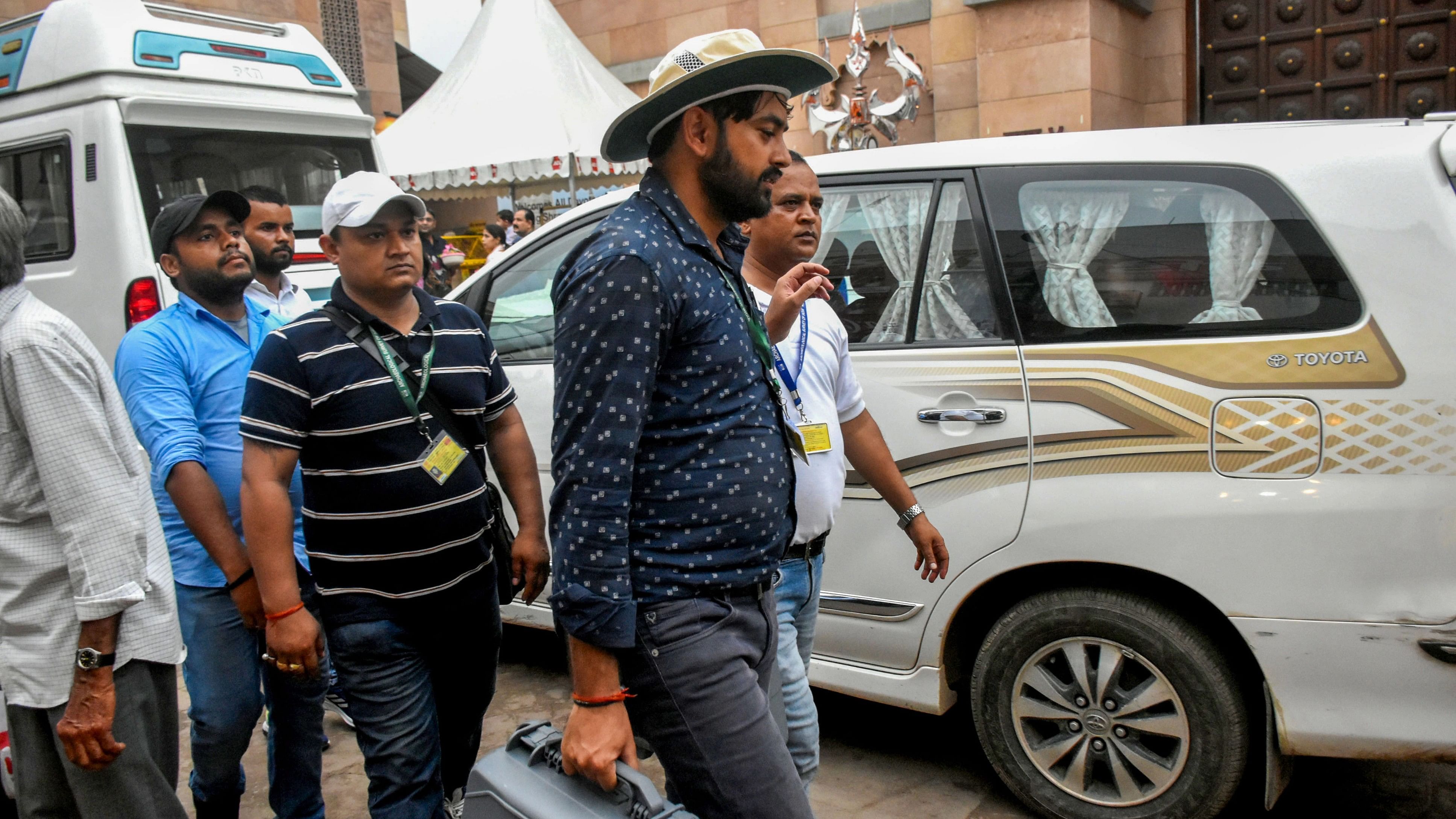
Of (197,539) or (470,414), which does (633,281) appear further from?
(197,539)

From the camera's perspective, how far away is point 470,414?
2.55m

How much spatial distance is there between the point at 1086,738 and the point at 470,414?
1.87m

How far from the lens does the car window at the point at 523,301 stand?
12.9 ft

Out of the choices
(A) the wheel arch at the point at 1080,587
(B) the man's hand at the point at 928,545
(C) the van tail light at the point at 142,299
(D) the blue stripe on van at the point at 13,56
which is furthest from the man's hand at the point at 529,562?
(D) the blue stripe on van at the point at 13,56

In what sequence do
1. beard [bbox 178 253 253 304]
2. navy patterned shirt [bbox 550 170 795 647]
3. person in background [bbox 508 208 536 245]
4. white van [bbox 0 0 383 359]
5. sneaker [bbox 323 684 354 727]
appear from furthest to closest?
1. person in background [bbox 508 208 536 245]
2. white van [bbox 0 0 383 359]
3. sneaker [bbox 323 684 354 727]
4. beard [bbox 178 253 253 304]
5. navy patterned shirt [bbox 550 170 795 647]

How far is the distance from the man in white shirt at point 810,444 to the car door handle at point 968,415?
0.28 m

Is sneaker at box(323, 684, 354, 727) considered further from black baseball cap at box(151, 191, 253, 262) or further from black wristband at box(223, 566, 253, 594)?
black baseball cap at box(151, 191, 253, 262)

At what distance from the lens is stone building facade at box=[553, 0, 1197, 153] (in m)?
10.8

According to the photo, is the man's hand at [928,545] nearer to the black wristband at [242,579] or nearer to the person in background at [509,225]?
the black wristband at [242,579]

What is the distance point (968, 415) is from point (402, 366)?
1.50 m

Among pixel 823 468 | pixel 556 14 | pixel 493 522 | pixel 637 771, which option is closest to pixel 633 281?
pixel 637 771

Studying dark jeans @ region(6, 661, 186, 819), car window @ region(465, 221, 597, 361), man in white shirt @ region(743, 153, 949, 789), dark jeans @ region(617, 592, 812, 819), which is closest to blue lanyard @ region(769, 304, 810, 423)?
man in white shirt @ region(743, 153, 949, 789)

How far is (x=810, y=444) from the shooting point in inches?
98.2

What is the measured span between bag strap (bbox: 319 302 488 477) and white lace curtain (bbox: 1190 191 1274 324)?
1866 mm
